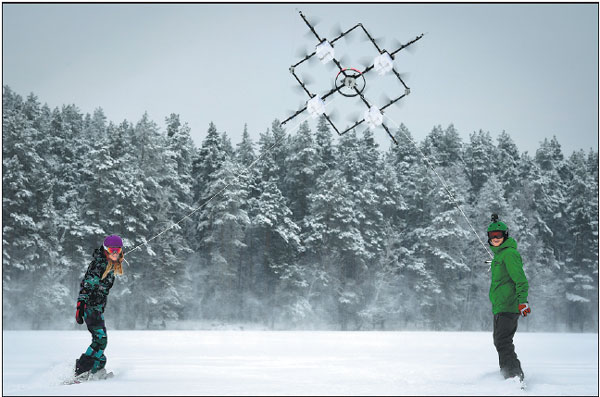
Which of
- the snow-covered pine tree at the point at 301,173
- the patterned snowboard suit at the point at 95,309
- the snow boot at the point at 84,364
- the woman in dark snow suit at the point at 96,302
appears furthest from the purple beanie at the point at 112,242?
the snow-covered pine tree at the point at 301,173

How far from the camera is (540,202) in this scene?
51.3 metres

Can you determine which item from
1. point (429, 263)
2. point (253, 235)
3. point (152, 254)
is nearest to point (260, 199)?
point (253, 235)

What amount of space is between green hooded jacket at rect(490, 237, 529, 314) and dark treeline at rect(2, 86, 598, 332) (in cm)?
3119

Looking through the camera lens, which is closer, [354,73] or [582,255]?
[354,73]

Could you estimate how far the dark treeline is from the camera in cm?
3631

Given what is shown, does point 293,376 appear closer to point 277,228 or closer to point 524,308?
point 524,308

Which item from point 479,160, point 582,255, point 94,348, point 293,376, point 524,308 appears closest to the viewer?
point 524,308

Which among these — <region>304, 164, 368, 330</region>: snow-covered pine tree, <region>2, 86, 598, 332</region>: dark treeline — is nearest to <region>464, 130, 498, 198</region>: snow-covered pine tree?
<region>2, 86, 598, 332</region>: dark treeline

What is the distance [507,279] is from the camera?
26.0 ft

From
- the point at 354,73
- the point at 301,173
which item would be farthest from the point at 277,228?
the point at 354,73

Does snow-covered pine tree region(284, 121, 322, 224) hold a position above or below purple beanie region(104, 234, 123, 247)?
above

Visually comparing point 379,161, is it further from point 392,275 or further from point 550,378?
point 550,378

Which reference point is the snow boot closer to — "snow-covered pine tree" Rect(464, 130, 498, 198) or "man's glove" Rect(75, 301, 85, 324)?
"man's glove" Rect(75, 301, 85, 324)

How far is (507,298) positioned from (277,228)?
36.2m
